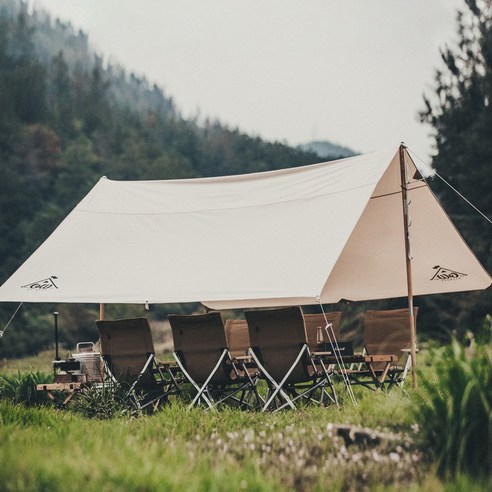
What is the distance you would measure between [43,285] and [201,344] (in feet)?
5.46

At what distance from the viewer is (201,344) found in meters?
6.64

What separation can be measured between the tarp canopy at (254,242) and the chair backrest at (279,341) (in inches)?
6.8

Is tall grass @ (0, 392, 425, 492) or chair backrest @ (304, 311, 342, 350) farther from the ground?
chair backrest @ (304, 311, 342, 350)

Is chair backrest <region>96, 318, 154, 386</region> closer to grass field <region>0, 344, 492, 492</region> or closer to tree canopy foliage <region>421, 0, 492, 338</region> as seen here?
grass field <region>0, 344, 492, 492</region>

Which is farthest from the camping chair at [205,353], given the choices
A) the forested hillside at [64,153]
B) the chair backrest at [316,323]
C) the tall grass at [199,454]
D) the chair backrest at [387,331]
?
the forested hillside at [64,153]

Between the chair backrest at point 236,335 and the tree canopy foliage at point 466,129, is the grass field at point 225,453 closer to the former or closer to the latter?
the chair backrest at point 236,335

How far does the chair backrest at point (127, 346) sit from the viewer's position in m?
6.75

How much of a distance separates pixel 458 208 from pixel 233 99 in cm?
3285

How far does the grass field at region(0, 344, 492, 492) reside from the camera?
11.0ft

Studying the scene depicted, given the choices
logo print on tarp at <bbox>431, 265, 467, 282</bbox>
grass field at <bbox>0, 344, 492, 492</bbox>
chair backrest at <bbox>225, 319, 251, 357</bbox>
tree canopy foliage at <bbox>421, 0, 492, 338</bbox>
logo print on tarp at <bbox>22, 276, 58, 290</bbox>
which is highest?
tree canopy foliage at <bbox>421, 0, 492, 338</bbox>

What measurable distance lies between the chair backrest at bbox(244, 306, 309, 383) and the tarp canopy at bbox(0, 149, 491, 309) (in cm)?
17

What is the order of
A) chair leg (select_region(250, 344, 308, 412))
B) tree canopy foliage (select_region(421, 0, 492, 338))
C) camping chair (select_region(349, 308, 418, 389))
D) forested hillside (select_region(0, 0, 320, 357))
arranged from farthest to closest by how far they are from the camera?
forested hillside (select_region(0, 0, 320, 357)) → tree canopy foliage (select_region(421, 0, 492, 338)) → camping chair (select_region(349, 308, 418, 389)) → chair leg (select_region(250, 344, 308, 412))

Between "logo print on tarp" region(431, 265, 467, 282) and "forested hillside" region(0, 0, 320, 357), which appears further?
"forested hillside" region(0, 0, 320, 357)

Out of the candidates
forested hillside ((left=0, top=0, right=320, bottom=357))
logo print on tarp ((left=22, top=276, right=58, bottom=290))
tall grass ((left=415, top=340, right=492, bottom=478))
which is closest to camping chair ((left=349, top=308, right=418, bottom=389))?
logo print on tarp ((left=22, top=276, right=58, bottom=290))
